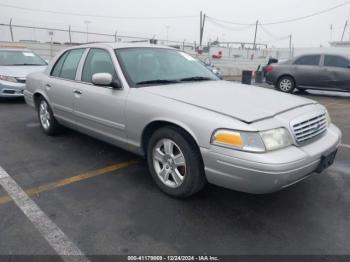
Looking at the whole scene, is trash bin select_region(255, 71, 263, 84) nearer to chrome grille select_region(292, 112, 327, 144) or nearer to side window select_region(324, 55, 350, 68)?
side window select_region(324, 55, 350, 68)

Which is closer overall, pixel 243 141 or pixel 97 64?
pixel 243 141

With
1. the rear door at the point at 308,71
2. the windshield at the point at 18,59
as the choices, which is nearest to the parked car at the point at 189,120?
the windshield at the point at 18,59

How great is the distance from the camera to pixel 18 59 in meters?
8.70

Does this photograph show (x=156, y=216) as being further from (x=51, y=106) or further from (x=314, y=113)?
(x=51, y=106)

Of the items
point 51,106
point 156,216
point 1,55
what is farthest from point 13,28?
point 156,216

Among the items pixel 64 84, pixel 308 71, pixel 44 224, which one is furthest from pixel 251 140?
pixel 308 71

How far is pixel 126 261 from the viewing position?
7.32ft

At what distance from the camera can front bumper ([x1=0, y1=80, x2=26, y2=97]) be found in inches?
298

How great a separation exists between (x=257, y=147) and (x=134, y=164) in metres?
2.00

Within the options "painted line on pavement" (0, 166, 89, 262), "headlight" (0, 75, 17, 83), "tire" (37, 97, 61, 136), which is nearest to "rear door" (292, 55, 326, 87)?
"tire" (37, 97, 61, 136)

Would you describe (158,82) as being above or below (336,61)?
below

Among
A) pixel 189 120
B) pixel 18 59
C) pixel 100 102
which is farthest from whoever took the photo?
pixel 18 59

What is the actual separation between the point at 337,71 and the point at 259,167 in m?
9.37

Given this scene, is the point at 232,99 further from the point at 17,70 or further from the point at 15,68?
the point at 15,68
